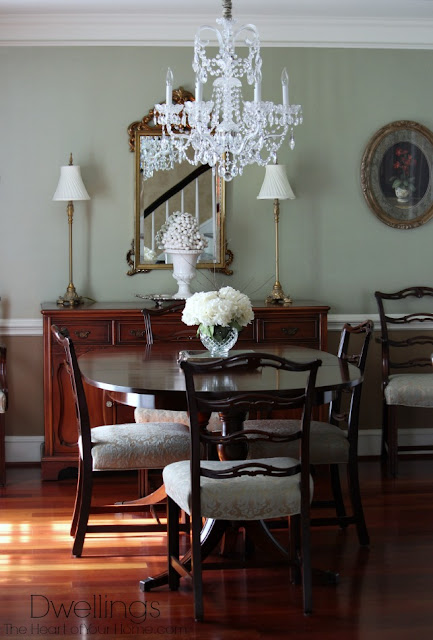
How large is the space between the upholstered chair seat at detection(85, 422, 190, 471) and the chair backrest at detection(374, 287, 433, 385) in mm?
1981

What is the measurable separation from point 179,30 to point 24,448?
266cm

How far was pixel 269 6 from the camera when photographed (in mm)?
4922

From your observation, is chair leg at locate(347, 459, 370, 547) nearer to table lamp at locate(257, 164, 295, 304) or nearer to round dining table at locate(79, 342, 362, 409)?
round dining table at locate(79, 342, 362, 409)

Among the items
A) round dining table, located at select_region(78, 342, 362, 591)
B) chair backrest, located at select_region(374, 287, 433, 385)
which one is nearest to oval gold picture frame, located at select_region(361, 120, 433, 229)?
chair backrest, located at select_region(374, 287, 433, 385)

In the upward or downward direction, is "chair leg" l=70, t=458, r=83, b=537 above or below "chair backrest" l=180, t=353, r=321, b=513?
below

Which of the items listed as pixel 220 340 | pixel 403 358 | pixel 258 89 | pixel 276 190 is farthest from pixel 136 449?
pixel 403 358

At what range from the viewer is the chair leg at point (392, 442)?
4.93m

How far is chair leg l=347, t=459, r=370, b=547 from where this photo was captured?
369 cm

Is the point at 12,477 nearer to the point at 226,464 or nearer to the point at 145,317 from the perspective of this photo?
the point at 145,317

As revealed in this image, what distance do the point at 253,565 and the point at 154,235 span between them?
263 centimetres

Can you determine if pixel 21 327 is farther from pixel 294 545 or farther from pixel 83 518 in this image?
pixel 294 545

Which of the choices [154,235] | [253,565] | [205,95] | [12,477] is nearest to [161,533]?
[253,565]

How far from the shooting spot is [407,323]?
5.43 m

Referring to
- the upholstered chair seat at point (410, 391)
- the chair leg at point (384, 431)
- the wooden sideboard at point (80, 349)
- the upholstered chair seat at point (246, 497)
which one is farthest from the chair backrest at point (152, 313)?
the upholstered chair seat at point (246, 497)
